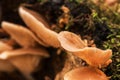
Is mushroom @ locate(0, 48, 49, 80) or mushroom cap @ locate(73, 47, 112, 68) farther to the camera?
mushroom @ locate(0, 48, 49, 80)

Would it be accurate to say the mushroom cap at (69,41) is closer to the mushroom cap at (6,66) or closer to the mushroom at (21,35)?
the mushroom at (21,35)

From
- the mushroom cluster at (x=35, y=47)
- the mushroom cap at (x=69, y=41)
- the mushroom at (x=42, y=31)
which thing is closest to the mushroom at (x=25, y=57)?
the mushroom cluster at (x=35, y=47)

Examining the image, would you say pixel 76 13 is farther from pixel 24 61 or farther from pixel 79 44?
pixel 24 61

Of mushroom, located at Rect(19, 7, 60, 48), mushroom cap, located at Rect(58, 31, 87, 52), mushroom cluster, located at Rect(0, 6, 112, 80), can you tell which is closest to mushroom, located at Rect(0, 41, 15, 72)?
mushroom cluster, located at Rect(0, 6, 112, 80)

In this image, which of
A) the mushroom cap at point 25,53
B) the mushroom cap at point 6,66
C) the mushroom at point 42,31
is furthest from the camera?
the mushroom cap at point 6,66

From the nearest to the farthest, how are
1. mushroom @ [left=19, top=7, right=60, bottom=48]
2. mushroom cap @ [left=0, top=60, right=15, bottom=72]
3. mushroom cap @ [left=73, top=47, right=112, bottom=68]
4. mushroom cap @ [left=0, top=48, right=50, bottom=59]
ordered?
mushroom cap @ [left=73, top=47, right=112, bottom=68] → mushroom @ [left=19, top=7, right=60, bottom=48] → mushroom cap @ [left=0, top=48, right=50, bottom=59] → mushroom cap @ [left=0, top=60, right=15, bottom=72]

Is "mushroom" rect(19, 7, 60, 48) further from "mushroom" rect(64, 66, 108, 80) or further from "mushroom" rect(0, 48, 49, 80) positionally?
"mushroom" rect(64, 66, 108, 80)

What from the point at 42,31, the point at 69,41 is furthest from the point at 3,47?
the point at 69,41
